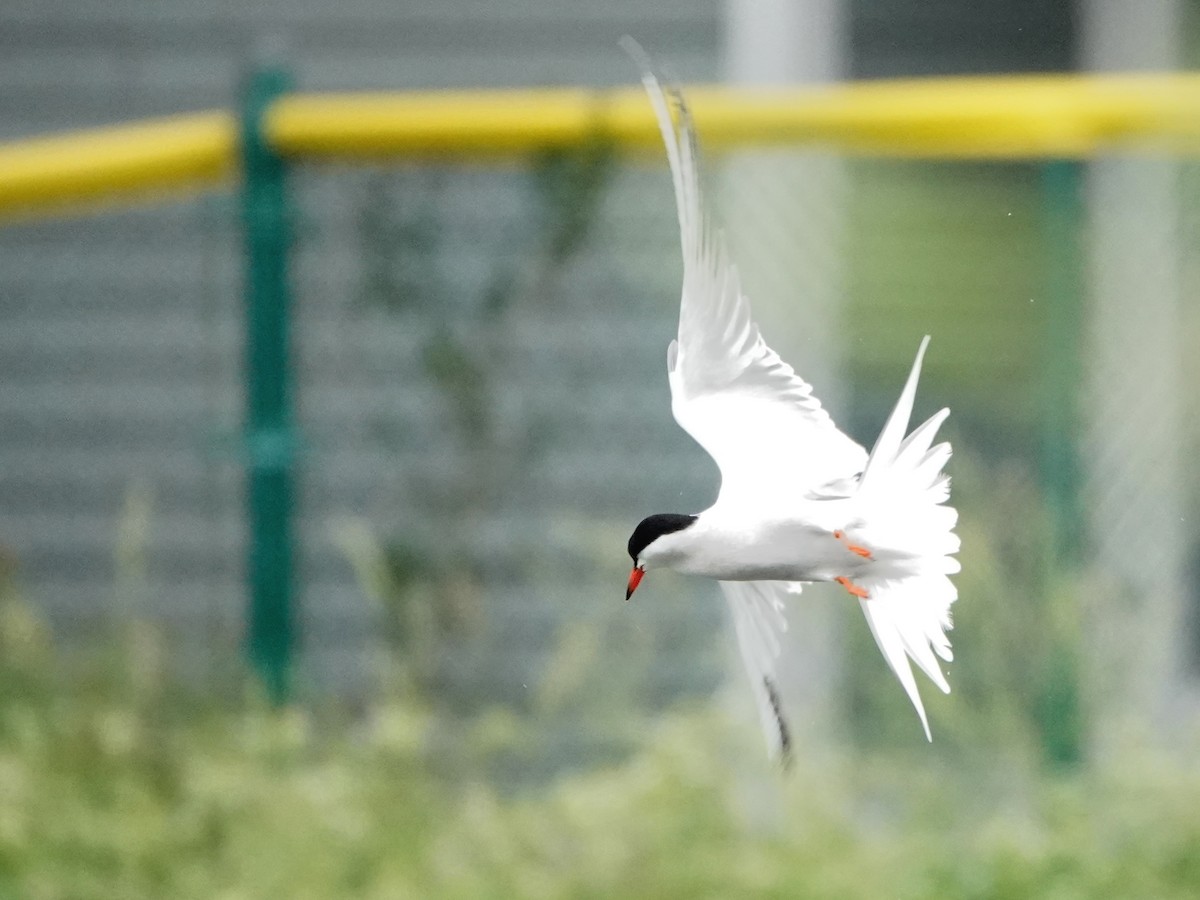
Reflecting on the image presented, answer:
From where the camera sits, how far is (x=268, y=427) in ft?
14.0

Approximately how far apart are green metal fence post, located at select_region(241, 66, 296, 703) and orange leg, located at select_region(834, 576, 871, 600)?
155 inches

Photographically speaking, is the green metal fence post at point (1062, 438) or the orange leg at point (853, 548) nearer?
the orange leg at point (853, 548)

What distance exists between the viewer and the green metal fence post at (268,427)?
425cm

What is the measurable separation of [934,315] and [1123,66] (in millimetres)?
3277

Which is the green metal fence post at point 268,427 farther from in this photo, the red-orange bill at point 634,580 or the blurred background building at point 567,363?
the red-orange bill at point 634,580

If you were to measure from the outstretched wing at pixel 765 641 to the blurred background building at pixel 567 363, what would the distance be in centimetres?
143

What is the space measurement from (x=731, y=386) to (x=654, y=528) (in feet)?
0.23

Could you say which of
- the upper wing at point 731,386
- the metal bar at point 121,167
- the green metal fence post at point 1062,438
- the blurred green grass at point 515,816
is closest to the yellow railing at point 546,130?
the metal bar at point 121,167

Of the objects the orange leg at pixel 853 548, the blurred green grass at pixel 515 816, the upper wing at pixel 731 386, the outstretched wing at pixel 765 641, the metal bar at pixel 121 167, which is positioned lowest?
the blurred green grass at pixel 515 816

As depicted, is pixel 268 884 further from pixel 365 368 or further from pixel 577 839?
pixel 365 368

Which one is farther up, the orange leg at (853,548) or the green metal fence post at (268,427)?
the orange leg at (853,548)

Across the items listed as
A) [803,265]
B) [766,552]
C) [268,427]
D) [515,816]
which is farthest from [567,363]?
[766,552]

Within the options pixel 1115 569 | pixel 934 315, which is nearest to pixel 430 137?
pixel 934 315

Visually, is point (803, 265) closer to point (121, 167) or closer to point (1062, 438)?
point (1062, 438)
